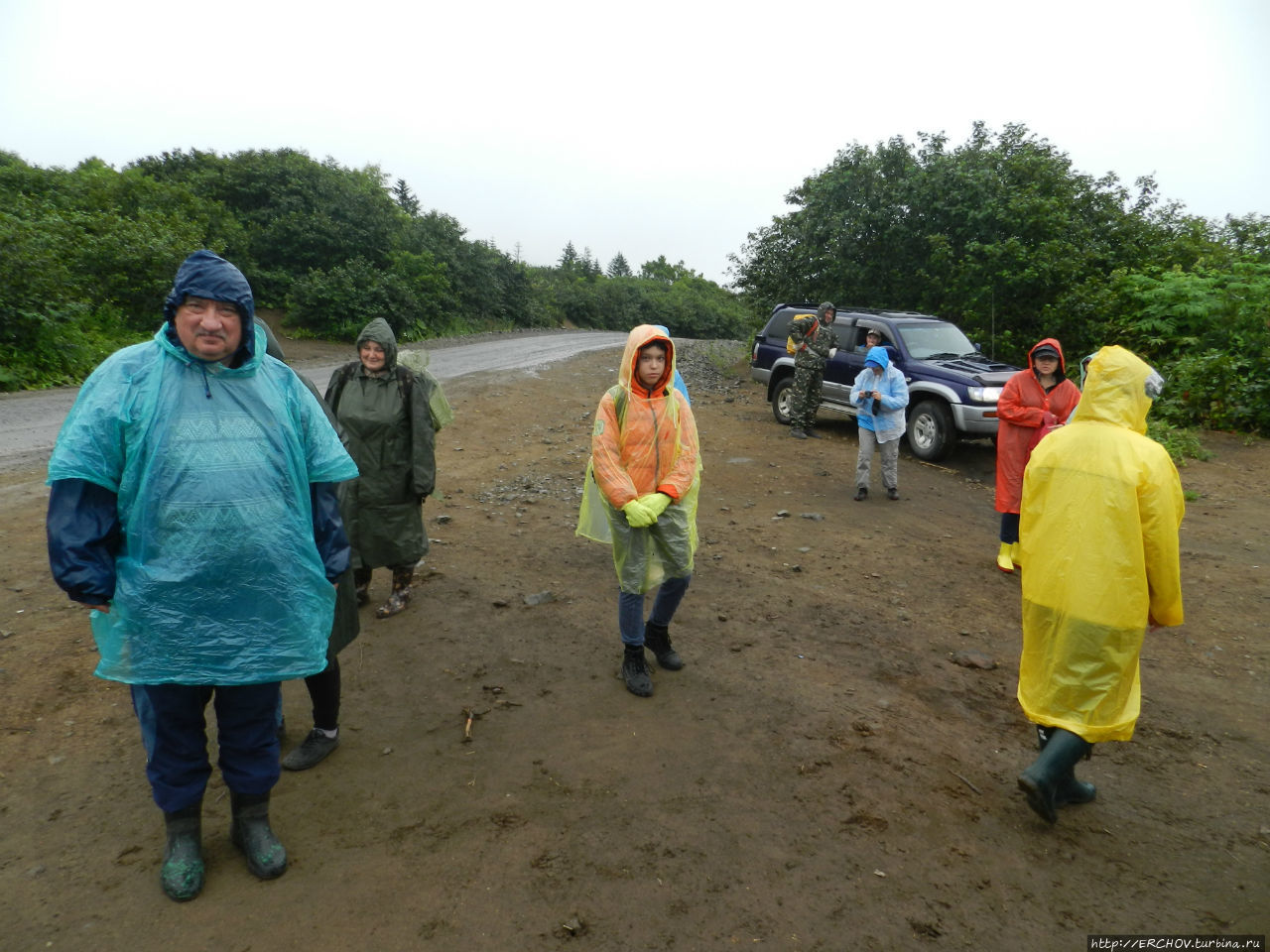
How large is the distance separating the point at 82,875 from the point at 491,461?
22.7 ft

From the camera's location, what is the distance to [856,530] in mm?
7312

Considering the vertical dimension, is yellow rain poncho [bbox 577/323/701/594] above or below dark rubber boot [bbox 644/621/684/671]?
above

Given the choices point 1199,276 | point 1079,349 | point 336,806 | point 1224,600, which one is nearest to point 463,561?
point 336,806

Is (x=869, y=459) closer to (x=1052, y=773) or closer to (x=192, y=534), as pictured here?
(x=1052, y=773)

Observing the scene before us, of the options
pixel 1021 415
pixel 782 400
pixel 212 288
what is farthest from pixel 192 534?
pixel 782 400

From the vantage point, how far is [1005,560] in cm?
642

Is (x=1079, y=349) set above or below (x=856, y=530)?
above

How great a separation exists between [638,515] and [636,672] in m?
0.95

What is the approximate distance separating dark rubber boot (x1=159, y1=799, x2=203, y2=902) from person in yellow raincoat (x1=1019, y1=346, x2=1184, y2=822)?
118 inches

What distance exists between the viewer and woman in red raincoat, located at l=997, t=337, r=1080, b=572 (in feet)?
19.7

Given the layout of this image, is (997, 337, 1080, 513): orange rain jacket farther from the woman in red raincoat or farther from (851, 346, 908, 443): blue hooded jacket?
(851, 346, 908, 443): blue hooded jacket

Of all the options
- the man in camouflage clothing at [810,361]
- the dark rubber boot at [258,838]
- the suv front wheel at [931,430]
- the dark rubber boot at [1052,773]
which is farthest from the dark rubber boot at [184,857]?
the man in camouflage clothing at [810,361]

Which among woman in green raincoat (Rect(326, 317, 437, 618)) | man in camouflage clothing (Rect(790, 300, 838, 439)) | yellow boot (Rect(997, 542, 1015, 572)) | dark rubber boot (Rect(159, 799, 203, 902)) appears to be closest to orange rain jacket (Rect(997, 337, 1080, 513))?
yellow boot (Rect(997, 542, 1015, 572))

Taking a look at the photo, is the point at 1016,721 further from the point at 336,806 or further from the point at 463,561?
the point at 463,561
